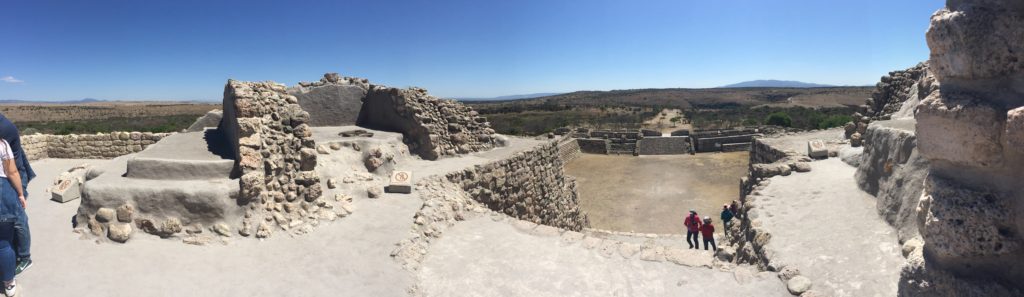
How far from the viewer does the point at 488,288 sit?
5199 mm

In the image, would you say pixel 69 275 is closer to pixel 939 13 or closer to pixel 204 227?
pixel 204 227

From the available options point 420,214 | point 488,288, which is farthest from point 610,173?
point 488,288

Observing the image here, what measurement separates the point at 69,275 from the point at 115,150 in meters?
9.72

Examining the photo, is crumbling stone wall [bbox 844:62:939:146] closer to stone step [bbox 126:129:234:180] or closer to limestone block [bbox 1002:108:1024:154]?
limestone block [bbox 1002:108:1024:154]

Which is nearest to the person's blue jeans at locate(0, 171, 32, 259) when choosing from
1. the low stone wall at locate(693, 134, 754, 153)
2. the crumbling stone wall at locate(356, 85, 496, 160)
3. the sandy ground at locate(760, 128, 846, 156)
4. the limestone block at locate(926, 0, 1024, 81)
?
the crumbling stone wall at locate(356, 85, 496, 160)

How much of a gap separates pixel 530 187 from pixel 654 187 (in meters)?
8.10

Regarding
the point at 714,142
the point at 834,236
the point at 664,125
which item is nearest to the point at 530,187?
the point at 834,236

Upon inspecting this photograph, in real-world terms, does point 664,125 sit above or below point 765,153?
below

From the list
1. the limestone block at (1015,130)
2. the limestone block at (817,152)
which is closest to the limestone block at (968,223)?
the limestone block at (1015,130)

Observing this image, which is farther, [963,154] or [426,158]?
[426,158]

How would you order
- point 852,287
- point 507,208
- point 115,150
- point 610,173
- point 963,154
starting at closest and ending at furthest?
point 963,154
point 852,287
point 507,208
point 115,150
point 610,173

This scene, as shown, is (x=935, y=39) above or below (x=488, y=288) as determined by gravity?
above

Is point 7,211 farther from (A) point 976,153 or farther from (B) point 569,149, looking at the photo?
(B) point 569,149

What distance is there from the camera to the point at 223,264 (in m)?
5.38
